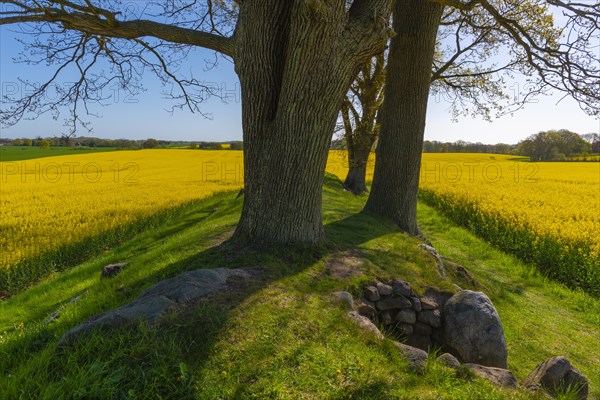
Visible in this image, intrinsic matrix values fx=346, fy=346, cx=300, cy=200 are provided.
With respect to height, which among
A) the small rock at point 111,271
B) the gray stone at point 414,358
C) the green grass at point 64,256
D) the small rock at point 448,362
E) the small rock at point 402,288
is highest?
the gray stone at point 414,358

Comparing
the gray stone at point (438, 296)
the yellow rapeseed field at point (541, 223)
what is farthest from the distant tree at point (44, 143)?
the gray stone at point (438, 296)

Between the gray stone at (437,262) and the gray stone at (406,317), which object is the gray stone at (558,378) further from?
the gray stone at (437,262)

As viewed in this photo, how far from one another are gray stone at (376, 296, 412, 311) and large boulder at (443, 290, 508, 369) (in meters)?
0.54

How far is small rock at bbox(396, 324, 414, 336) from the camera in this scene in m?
4.59

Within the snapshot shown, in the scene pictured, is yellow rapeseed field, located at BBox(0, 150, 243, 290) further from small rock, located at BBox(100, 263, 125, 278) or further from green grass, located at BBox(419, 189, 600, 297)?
green grass, located at BBox(419, 189, 600, 297)

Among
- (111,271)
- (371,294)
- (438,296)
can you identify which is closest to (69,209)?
(111,271)

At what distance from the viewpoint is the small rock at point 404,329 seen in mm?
4591

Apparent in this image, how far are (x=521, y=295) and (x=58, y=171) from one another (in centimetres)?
3935

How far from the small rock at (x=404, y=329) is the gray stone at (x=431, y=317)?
0.73ft

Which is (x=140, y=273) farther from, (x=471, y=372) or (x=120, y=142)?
(x=120, y=142)

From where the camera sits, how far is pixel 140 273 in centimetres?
529

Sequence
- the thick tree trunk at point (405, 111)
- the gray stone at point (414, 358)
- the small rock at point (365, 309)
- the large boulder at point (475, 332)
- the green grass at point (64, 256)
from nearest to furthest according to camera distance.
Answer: the gray stone at point (414, 358)
the large boulder at point (475, 332)
the small rock at point (365, 309)
the thick tree trunk at point (405, 111)
the green grass at point (64, 256)

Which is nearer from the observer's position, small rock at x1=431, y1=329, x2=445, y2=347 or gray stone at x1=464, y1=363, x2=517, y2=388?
gray stone at x1=464, y1=363, x2=517, y2=388

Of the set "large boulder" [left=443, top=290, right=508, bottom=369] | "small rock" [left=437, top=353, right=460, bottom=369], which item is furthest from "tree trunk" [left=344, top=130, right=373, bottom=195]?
"small rock" [left=437, top=353, right=460, bottom=369]
